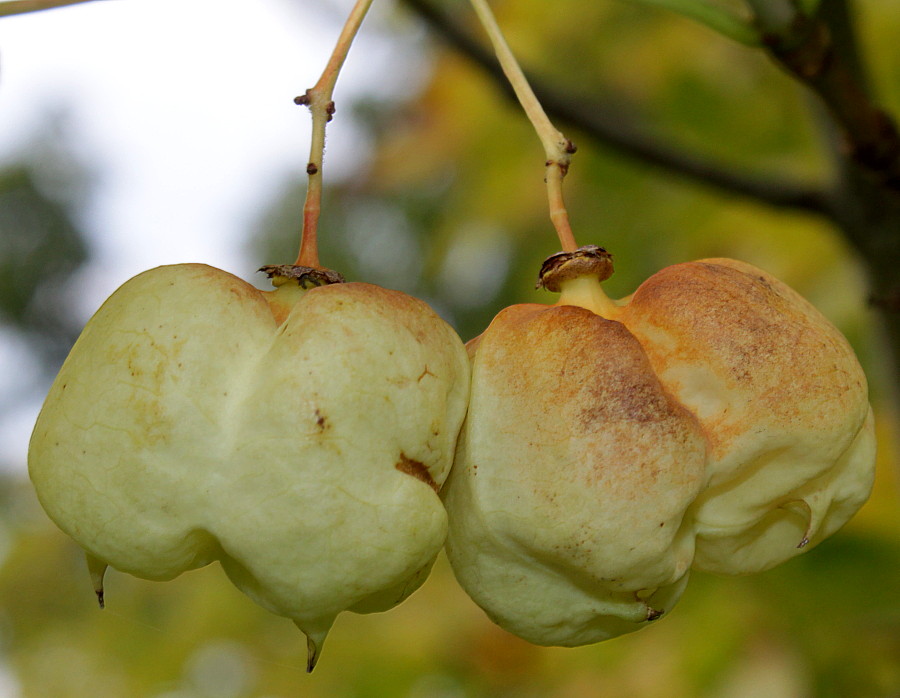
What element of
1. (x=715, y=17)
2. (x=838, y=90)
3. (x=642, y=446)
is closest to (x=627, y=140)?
(x=838, y=90)

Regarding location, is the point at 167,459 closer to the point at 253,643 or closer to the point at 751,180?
the point at 751,180

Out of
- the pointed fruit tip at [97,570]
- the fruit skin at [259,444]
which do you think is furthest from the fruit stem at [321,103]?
the pointed fruit tip at [97,570]

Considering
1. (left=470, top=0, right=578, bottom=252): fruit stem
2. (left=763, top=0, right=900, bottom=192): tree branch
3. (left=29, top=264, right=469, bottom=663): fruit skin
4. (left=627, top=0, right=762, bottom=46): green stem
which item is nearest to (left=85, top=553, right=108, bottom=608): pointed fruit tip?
(left=29, top=264, right=469, bottom=663): fruit skin

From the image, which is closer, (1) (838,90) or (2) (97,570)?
(2) (97,570)

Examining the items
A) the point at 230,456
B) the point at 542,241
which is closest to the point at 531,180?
the point at 542,241

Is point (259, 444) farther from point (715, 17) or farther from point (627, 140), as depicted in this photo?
point (627, 140)

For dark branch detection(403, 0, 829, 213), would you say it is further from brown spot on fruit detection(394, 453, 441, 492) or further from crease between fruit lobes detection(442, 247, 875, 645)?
brown spot on fruit detection(394, 453, 441, 492)

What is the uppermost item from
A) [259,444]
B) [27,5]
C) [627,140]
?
[27,5]
